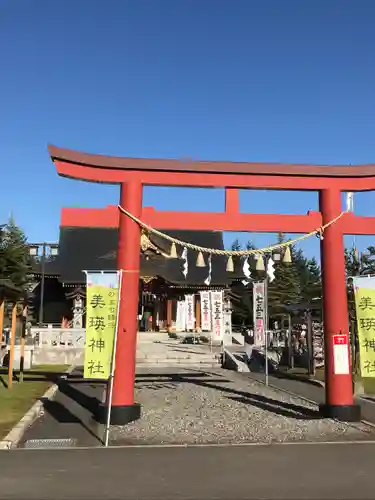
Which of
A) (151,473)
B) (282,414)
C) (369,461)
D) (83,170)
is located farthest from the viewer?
(282,414)

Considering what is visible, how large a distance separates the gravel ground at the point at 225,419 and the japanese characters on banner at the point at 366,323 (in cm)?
116

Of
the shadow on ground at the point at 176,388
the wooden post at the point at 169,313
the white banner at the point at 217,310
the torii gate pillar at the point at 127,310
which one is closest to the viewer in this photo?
the torii gate pillar at the point at 127,310

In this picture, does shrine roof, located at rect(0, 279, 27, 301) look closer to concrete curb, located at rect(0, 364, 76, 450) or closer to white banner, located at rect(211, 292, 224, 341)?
concrete curb, located at rect(0, 364, 76, 450)

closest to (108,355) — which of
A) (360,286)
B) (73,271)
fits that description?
(360,286)

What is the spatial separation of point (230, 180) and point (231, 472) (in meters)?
5.84

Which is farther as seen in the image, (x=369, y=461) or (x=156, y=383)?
(x=156, y=383)

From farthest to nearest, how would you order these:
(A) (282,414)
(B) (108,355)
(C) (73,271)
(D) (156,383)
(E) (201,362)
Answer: (C) (73,271)
(E) (201,362)
(D) (156,383)
(A) (282,414)
(B) (108,355)

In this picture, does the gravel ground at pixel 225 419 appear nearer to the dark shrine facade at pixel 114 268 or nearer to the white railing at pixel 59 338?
the white railing at pixel 59 338

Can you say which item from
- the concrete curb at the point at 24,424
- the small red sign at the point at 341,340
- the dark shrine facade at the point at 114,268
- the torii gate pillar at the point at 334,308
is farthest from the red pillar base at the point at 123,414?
the dark shrine facade at the point at 114,268

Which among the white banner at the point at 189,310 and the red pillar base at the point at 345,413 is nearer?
the red pillar base at the point at 345,413

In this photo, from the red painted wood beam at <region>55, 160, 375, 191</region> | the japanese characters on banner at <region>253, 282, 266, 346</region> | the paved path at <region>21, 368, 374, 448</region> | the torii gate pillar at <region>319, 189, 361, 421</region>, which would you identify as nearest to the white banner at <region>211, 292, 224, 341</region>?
the japanese characters on banner at <region>253, 282, 266, 346</region>

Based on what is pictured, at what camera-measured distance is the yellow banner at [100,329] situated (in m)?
8.68

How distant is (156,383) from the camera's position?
49.6 ft

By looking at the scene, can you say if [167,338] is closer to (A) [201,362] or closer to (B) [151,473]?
(A) [201,362]
